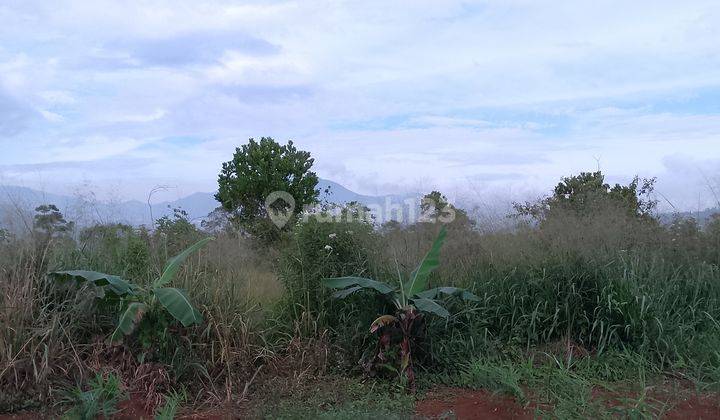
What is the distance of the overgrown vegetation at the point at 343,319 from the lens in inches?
224

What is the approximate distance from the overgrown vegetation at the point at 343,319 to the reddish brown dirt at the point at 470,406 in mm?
105

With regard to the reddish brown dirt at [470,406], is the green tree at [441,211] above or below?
above

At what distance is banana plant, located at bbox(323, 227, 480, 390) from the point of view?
6.01 metres

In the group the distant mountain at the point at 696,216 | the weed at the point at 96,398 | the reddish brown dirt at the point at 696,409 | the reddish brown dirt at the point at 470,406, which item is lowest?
the reddish brown dirt at the point at 470,406

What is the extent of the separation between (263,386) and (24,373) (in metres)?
2.02

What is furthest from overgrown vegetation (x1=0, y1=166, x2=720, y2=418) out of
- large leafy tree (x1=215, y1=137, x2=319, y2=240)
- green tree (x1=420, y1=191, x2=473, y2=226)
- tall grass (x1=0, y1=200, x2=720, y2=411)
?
large leafy tree (x1=215, y1=137, x2=319, y2=240)

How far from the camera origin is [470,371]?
6.21 m

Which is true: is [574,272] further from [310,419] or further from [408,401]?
[310,419]

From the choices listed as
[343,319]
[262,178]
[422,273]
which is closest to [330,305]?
[343,319]

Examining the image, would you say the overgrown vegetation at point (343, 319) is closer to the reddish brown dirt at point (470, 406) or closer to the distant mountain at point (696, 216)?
the reddish brown dirt at point (470, 406)

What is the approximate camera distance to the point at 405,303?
20.6 feet

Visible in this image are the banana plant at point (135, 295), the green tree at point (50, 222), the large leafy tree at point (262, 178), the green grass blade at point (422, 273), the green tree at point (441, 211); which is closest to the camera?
the banana plant at point (135, 295)

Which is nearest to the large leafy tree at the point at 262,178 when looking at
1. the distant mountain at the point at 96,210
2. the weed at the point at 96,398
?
the distant mountain at the point at 96,210

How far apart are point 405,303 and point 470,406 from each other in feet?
3.91
